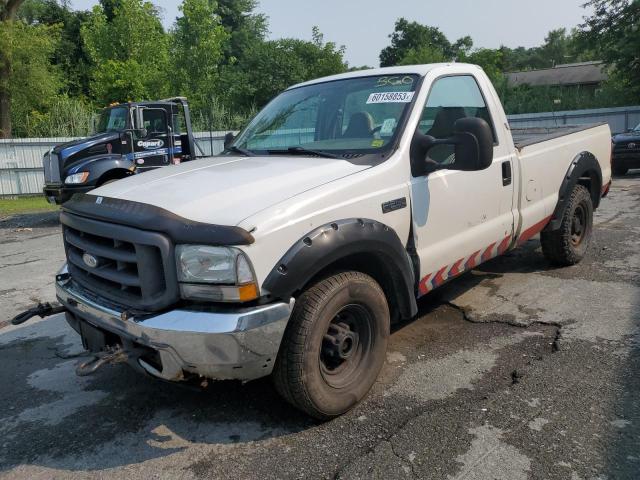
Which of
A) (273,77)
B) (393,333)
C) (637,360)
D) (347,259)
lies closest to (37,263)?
(393,333)

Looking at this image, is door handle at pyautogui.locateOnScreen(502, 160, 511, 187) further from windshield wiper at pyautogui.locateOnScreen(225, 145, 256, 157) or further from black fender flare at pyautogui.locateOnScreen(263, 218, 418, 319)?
windshield wiper at pyautogui.locateOnScreen(225, 145, 256, 157)

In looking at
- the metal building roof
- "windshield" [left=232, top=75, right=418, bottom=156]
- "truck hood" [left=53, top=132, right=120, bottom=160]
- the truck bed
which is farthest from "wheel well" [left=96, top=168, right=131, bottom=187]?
the metal building roof

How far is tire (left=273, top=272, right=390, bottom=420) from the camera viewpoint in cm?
279

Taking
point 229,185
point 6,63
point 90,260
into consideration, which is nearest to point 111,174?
point 90,260

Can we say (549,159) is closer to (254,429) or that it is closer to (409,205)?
(409,205)

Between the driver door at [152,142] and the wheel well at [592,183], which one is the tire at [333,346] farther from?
the driver door at [152,142]

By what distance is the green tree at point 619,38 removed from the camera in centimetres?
2388

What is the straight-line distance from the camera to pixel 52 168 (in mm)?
10898

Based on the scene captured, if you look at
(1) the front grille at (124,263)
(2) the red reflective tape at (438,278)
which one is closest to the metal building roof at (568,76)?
(2) the red reflective tape at (438,278)

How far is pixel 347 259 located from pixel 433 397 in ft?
3.26

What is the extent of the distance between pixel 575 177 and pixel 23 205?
47.0 feet

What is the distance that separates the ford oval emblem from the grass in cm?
1165

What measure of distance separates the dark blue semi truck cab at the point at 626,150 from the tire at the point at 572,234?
8.88 metres

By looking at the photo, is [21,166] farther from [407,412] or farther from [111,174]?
[407,412]
